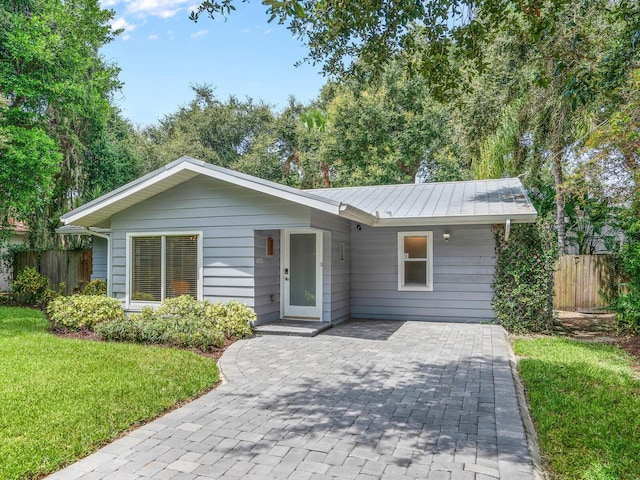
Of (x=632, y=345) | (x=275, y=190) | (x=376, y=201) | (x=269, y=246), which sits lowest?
(x=632, y=345)

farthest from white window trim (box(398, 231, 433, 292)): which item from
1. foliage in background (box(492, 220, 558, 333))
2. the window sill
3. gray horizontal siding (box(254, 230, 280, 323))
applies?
gray horizontal siding (box(254, 230, 280, 323))

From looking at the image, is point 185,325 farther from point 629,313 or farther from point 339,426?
point 629,313

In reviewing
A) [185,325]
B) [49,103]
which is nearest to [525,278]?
[185,325]

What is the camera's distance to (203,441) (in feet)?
11.4

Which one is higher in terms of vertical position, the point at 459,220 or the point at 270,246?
the point at 459,220

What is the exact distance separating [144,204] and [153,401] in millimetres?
5762

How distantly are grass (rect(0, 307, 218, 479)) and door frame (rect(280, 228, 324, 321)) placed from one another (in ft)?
9.73

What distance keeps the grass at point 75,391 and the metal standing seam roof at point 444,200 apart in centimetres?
469

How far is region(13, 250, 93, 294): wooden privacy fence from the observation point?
1310 centimetres

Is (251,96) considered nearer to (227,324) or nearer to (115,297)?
(115,297)

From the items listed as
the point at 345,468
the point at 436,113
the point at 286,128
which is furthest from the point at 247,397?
the point at 286,128

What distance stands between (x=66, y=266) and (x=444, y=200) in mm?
10860

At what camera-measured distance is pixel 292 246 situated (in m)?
9.05

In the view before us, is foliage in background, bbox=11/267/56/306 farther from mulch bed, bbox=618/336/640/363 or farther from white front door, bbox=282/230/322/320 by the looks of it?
mulch bed, bbox=618/336/640/363
